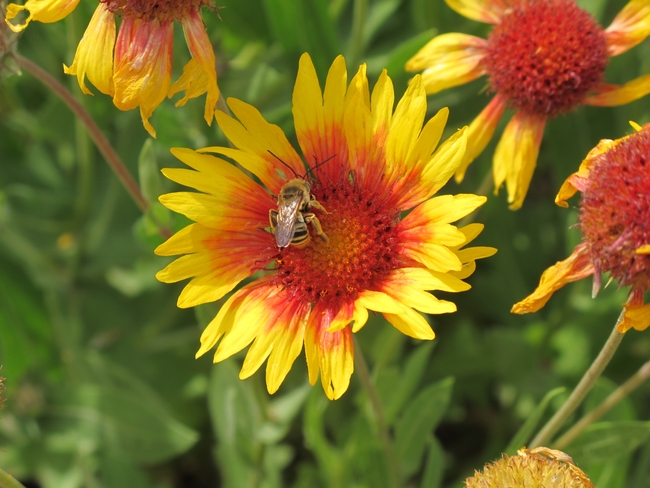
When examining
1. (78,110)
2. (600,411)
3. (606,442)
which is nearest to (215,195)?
(78,110)

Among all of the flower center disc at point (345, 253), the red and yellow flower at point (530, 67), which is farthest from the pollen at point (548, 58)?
the flower center disc at point (345, 253)

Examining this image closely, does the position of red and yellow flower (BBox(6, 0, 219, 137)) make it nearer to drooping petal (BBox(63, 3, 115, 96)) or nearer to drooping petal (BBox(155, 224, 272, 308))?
drooping petal (BBox(63, 3, 115, 96))

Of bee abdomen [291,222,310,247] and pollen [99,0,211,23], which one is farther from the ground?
pollen [99,0,211,23]

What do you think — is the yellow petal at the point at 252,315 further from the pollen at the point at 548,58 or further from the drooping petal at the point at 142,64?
the pollen at the point at 548,58

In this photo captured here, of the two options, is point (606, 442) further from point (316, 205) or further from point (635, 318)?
point (316, 205)

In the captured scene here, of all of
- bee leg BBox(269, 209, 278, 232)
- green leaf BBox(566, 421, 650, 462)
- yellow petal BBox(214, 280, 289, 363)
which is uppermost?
bee leg BBox(269, 209, 278, 232)

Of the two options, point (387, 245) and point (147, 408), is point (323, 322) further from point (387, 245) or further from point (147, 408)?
point (147, 408)

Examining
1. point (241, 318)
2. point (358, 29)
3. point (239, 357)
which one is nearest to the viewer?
point (241, 318)

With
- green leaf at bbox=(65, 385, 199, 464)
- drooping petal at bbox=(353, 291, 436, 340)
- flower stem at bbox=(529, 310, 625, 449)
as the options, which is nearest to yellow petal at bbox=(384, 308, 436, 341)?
drooping petal at bbox=(353, 291, 436, 340)
